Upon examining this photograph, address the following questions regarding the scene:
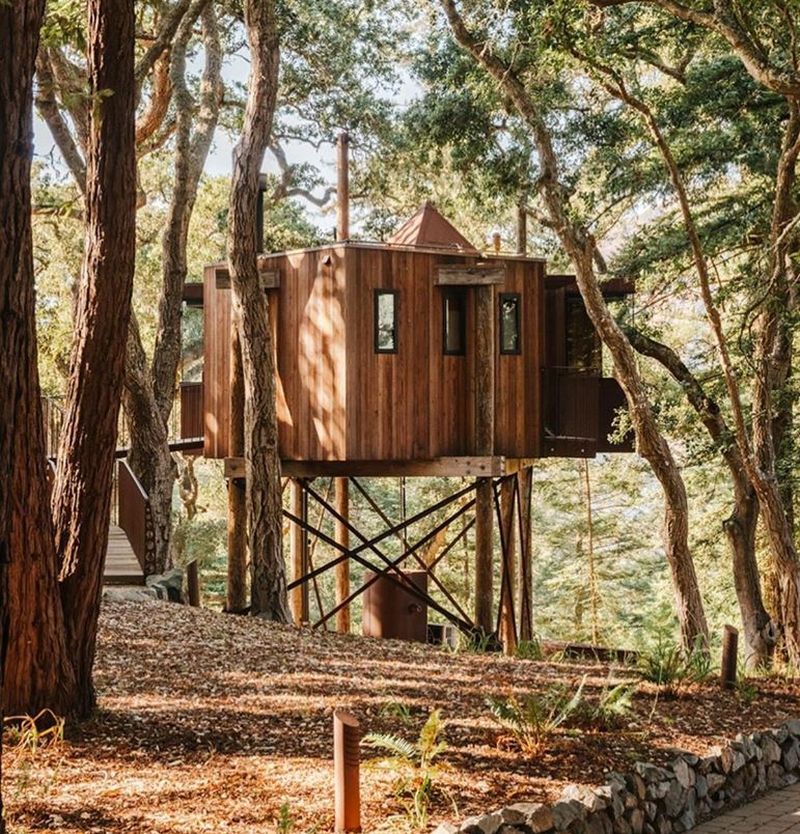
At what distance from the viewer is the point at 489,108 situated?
18.0 m

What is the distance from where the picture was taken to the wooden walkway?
26.1ft

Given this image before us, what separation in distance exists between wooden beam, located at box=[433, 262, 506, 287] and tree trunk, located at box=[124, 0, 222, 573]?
4.44 metres

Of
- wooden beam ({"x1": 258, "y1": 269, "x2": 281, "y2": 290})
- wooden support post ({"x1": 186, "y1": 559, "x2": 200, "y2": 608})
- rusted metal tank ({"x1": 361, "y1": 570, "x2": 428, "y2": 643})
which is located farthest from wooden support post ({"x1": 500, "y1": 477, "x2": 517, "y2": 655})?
wooden beam ({"x1": 258, "y1": 269, "x2": 281, "y2": 290})

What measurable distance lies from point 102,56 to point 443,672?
236 inches

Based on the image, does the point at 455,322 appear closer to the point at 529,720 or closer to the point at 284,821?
the point at 529,720

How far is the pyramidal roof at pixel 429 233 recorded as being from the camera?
746 inches

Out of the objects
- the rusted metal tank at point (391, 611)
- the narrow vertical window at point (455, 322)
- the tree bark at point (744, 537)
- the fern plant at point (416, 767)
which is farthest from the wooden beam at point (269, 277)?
the fern plant at point (416, 767)

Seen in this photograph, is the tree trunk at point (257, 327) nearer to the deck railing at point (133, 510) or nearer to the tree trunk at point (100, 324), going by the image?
the deck railing at point (133, 510)

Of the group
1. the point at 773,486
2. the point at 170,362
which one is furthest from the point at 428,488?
the point at 773,486

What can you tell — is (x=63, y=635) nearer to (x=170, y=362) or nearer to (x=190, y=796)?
(x=190, y=796)

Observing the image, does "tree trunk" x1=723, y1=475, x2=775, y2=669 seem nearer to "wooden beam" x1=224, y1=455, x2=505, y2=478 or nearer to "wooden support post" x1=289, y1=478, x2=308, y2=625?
"wooden beam" x1=224, y1=455, x2=505, y2=478

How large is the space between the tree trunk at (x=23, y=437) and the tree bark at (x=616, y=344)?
367 inches

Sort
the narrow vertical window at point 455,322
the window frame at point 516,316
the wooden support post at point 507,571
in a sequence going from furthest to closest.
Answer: the wooden support post at point 507,571
the window frame at point 516,316
the narrow vertical window at point 455,322

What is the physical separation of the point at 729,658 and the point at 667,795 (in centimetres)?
347
